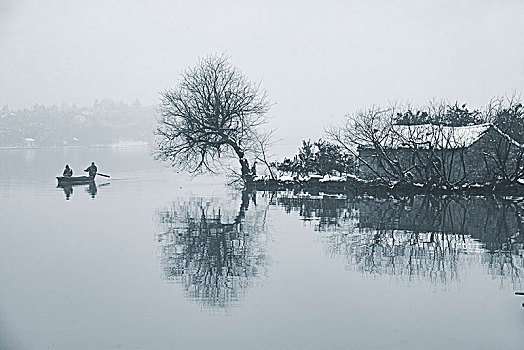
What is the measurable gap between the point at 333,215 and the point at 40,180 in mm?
25538

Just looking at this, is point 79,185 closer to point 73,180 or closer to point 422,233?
point 73,180

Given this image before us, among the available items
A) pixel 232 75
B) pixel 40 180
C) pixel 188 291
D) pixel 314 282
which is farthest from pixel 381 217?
pixel 40 180

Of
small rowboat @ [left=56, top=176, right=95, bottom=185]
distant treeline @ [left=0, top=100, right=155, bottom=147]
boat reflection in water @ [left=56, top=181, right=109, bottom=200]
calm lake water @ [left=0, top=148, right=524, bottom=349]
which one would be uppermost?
distant treeline @ [left=0, top=100, right=155, bottom=147]

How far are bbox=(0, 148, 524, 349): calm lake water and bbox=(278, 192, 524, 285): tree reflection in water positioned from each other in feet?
0.20

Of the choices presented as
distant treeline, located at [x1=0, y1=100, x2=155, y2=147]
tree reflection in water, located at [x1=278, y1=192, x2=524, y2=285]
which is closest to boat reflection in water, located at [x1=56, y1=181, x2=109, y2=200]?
tree reflection in water, located at [x1=278, y1=192, x2=524, y2=285]

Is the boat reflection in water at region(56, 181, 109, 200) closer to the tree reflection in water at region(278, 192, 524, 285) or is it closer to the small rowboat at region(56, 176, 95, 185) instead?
the small rowboat at region(56, 176, 95, 185)

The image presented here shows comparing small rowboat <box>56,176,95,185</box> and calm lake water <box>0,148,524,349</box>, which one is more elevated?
small rowboat <box>56,176,95,185</box>

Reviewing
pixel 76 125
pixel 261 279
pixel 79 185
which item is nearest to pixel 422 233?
pixel 261 279

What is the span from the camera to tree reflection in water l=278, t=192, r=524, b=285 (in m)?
13.7

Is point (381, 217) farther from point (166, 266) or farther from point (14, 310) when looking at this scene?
point (14, 310)

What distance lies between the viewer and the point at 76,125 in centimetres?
15375

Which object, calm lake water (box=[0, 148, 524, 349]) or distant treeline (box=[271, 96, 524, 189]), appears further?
distant treeline (box=[271, 96, 524, 189])

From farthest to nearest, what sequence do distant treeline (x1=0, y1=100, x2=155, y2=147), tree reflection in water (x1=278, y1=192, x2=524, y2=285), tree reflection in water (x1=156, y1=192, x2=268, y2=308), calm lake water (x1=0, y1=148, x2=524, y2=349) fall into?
1. distant treeline (x1=0, y1=100, x2=155, y2=147)
2. tree reflection in water (x1=278, y1=192, x2=524, y2=285)
3. tree reflection in water (x1=156, y1=192, x2=268, y2=308)
4. calm lake water (x1=0, y1=148, x2=524, y2=349)

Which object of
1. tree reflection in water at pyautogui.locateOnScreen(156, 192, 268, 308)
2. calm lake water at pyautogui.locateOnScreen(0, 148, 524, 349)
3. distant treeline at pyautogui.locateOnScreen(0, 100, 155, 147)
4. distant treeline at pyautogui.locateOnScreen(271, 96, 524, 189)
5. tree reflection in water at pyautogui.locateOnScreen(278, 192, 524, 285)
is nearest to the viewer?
calm lake water at pyautogui.locateOnScreen(0, 148, 524, 349)
